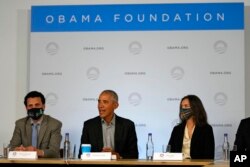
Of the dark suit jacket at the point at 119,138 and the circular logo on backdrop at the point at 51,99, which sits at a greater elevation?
the circular logo on backdrop at the point at 51,99

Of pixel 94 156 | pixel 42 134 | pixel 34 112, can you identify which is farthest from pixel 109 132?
pixel 94 156

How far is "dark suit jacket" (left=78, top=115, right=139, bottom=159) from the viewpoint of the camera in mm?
5185

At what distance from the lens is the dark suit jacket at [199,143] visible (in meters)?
5.04

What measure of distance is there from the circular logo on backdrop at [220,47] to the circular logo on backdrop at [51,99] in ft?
6.47

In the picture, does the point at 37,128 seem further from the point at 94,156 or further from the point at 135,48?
the point at 135,48

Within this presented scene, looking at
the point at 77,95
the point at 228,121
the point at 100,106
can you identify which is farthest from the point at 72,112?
the point at 228,121

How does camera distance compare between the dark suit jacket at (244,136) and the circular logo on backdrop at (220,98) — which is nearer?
the dark suit jacket at (244,136)

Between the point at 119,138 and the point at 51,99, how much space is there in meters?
1.32

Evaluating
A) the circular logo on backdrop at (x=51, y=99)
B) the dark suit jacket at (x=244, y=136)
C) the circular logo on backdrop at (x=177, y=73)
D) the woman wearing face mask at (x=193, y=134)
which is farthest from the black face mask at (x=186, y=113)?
the circular logo on backdrop at (x=51, y=99)

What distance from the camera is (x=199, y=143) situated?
5.06 metres

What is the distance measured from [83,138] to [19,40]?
1941mm

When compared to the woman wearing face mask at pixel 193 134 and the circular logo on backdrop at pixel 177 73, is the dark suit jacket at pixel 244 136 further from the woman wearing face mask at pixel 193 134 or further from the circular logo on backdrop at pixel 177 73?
the circular logo on backdrop at pixel 177 73

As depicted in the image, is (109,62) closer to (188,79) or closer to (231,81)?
(188,79)

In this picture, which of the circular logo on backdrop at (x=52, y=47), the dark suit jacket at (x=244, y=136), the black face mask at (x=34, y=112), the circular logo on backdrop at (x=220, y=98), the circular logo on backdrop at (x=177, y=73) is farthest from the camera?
the circular logo on backdrop at (x=52, y=47)
